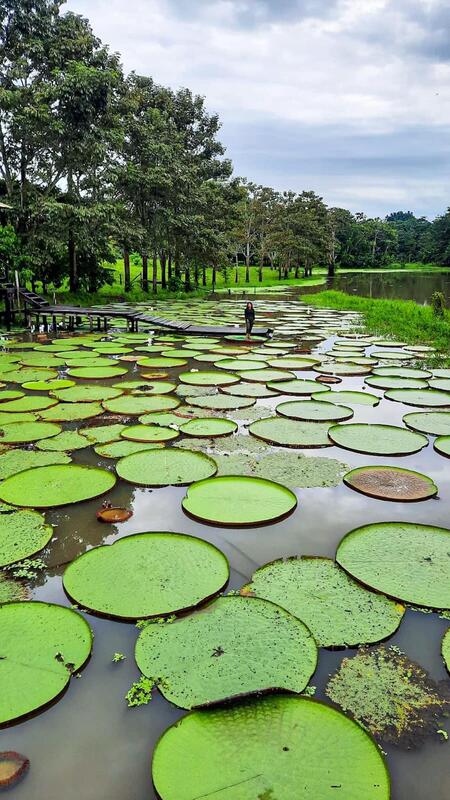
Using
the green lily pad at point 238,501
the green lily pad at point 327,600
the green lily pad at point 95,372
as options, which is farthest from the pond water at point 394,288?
the green lily pad at point 327,600

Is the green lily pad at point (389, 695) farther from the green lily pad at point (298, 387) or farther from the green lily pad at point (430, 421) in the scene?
the green lily pad at point (298, 387)

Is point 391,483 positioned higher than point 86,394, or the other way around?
point 86,394

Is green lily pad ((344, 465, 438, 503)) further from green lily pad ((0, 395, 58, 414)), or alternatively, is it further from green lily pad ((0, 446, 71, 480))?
green lily pad ((0, 395, 58, 414))

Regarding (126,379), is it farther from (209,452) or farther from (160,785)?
(160,785)

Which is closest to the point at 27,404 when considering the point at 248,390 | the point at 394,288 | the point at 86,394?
the point at 86,394

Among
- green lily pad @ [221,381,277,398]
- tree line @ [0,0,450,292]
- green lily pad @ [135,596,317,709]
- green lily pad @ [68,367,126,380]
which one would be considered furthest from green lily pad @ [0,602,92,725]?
tree line @ [0,0,450,292]

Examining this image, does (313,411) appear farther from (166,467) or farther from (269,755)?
(269,755)

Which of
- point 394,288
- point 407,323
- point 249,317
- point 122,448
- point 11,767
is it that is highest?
point 394,288

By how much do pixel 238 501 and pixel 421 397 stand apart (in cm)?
440

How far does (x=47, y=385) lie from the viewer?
736 cm

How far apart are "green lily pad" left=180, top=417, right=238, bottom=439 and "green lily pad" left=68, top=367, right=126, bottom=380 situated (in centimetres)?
285

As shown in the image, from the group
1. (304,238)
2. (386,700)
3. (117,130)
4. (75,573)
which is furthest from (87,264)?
(304,238)

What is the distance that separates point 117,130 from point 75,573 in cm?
1778

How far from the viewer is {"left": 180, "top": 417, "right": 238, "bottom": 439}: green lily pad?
5395 millimetres
